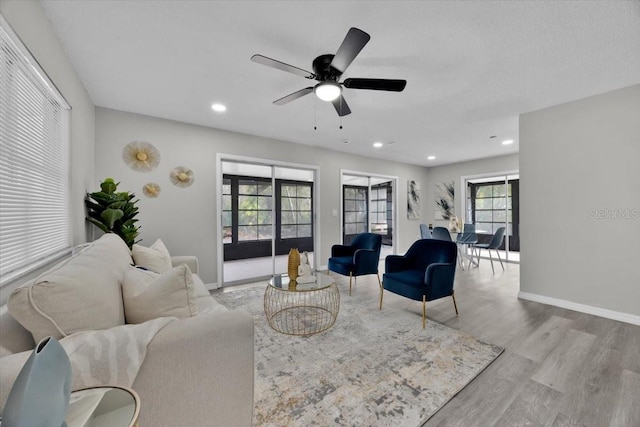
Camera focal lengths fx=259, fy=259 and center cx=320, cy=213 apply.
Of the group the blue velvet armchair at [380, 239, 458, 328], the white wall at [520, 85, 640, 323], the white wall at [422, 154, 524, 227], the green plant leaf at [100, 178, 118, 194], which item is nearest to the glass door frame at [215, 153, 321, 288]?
the green plant leaf at [100, 178, 118, 194]

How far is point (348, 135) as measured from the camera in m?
4.42

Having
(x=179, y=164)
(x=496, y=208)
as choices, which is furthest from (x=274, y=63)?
(x=496, y=208)

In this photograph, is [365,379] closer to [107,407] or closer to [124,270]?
[107,407]

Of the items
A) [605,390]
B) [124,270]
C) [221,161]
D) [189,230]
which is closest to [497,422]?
[605,390]

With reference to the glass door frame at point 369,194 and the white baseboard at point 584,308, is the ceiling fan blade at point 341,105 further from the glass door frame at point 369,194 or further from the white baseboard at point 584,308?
the white baseboard at point 584,308

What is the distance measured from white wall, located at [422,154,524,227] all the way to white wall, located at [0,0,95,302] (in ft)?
23.0

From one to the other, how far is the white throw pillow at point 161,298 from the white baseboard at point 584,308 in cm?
398

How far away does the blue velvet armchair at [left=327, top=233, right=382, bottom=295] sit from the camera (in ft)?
11.9

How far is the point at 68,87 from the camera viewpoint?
2225mm

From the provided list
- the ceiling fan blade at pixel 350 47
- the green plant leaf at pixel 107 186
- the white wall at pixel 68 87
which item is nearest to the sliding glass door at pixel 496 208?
the ceiling fan blade at pixel 350 47

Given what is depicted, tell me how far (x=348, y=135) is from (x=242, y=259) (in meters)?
3.35

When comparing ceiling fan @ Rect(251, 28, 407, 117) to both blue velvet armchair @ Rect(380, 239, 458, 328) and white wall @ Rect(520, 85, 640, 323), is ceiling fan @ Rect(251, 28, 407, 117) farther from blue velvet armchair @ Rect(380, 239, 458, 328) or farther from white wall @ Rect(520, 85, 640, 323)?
white wall @ Rect(520, 85, 640, 323)

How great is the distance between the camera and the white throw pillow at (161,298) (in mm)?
1273

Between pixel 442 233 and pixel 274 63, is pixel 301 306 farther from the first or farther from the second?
pixel 442 233
